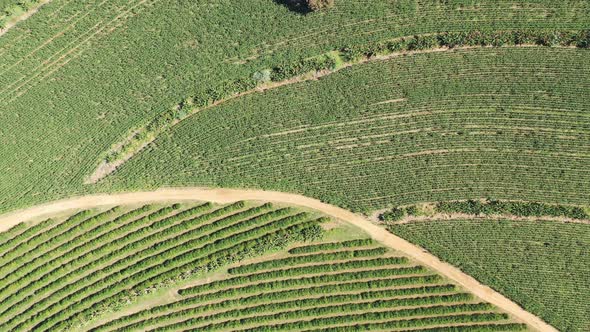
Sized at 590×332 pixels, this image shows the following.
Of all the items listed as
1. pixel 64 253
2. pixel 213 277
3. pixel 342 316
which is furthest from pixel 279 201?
pixel 64 253

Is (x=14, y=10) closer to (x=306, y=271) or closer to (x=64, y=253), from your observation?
(x=64, y=253)

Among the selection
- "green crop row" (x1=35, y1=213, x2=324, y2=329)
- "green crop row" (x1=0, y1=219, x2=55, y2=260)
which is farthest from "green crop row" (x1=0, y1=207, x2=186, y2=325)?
"green crop row" (x1=0, y1=219, x2=55, y2=260)

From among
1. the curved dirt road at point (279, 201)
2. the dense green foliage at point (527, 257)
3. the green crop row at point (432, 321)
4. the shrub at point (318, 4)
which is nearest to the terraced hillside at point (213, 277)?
the green crop row at point (432, 321)

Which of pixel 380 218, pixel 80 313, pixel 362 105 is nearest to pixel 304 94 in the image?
pixel 362 105

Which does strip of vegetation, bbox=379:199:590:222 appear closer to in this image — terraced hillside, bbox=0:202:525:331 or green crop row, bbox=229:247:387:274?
green crop row, bbox=229:247:387:274

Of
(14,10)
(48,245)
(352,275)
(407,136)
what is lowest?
(352,275)

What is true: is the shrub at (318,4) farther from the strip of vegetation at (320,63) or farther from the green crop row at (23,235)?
the green crop row at (23,235)
